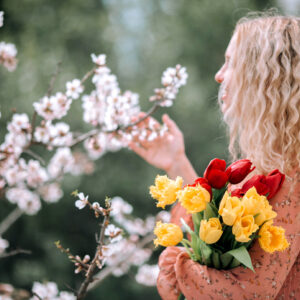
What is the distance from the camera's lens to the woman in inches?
38.4

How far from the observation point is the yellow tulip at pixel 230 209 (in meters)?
0.89

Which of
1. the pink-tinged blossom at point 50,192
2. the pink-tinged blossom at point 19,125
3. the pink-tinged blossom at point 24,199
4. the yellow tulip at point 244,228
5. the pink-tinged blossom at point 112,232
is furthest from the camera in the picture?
the pink-tinged blossom at point 50,192

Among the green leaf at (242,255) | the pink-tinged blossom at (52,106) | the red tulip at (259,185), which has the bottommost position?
the green leaf at (242,255)

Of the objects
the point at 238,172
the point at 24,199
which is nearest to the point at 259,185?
the point at 238,172

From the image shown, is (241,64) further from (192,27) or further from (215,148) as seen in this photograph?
(192,27)

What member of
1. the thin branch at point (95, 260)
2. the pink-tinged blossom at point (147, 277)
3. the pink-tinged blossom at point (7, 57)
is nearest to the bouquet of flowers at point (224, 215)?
the thin branch at point (95, 260)

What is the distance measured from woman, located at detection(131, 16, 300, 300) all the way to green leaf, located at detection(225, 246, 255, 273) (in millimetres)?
85

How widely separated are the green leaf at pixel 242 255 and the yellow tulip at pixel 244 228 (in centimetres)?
3

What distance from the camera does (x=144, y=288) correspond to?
469cm

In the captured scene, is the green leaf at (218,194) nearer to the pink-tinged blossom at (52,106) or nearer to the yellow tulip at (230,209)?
the yellow tulip at (230,209)

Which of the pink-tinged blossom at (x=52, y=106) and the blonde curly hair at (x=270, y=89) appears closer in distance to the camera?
the blonde curly hair at (x=270, y=89)

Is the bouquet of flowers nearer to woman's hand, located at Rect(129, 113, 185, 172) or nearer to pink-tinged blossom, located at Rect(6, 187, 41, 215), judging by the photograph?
woman's hand, located at Rect(129, 113, 185, 172)

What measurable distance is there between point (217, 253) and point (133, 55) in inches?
186

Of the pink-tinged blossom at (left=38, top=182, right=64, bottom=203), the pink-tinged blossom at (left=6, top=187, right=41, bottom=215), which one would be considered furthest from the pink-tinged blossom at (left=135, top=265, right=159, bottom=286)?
the pink-tinged blossom at (left=6, top=187, right=41, bottom=215)
